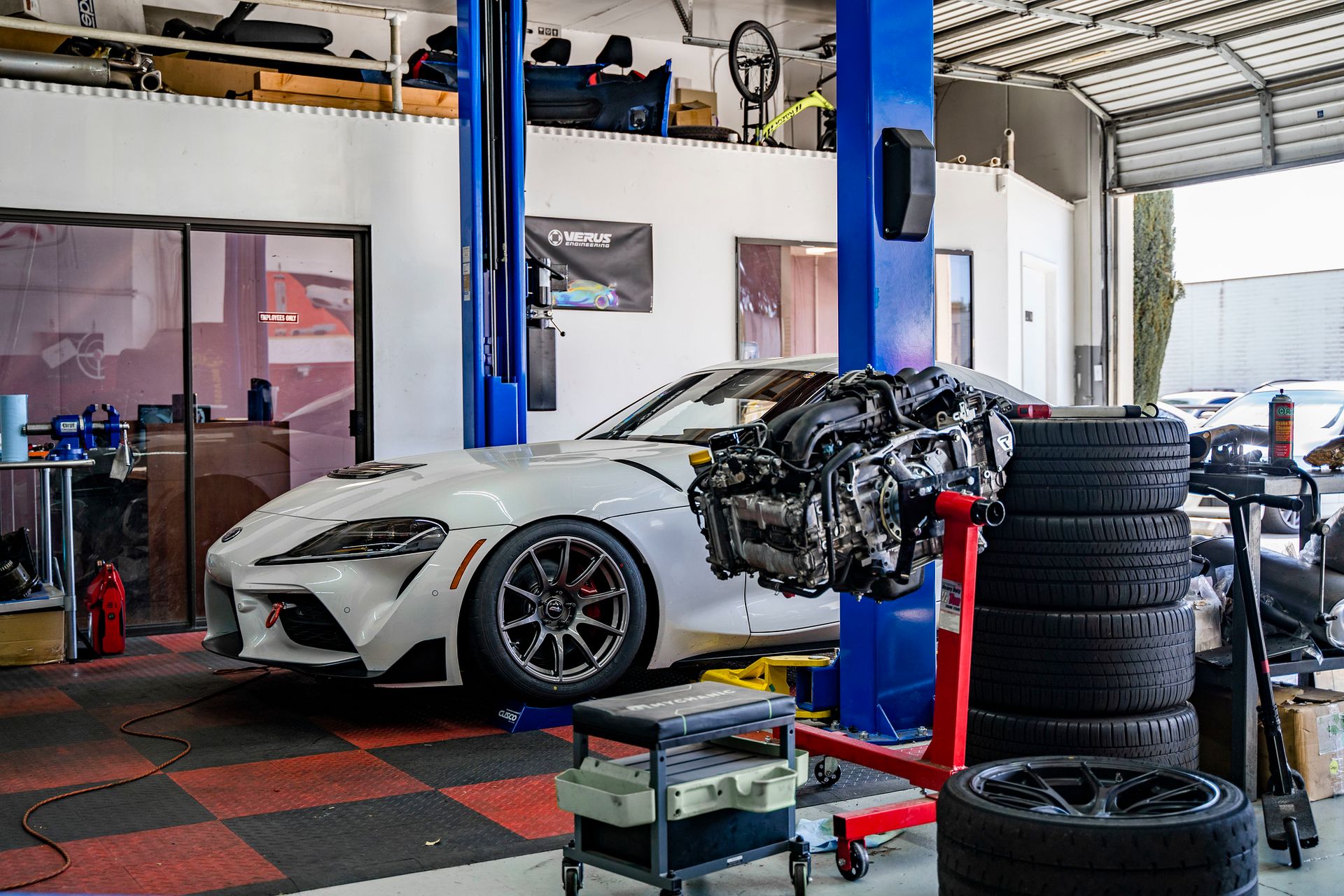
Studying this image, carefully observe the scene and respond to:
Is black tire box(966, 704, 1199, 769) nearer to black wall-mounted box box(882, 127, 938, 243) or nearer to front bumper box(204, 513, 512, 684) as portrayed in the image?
black wall-mounted box box(882, 127, 938, 243)

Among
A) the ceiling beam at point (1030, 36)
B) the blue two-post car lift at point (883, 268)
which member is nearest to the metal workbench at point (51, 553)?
the blue two-post car lift at point (883, 268)

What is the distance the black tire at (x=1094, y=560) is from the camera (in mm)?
3328

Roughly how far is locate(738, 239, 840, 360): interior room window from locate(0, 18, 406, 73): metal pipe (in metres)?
2.81

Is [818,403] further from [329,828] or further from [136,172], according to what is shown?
[136,172]

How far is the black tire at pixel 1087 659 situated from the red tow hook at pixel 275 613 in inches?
97.2

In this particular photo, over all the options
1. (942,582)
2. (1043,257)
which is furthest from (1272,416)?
(1043,257)

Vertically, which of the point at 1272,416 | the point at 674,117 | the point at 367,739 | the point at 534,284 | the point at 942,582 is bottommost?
the point at 367,739

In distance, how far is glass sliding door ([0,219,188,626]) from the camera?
6801mm

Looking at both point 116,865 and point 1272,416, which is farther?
point 1272,416

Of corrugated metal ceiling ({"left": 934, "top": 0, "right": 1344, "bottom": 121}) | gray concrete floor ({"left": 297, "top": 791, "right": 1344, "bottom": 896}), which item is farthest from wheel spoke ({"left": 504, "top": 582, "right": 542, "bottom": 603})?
corrugated metal ceiling ({"left": 934, "top": 0, "right": 1344, "bottom": 121})

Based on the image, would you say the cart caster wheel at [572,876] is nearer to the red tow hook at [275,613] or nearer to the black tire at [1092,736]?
the black tire at [1092,736]

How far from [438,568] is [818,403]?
70.8 inches

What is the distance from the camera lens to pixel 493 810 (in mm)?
3688

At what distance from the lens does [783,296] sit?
9.26m
